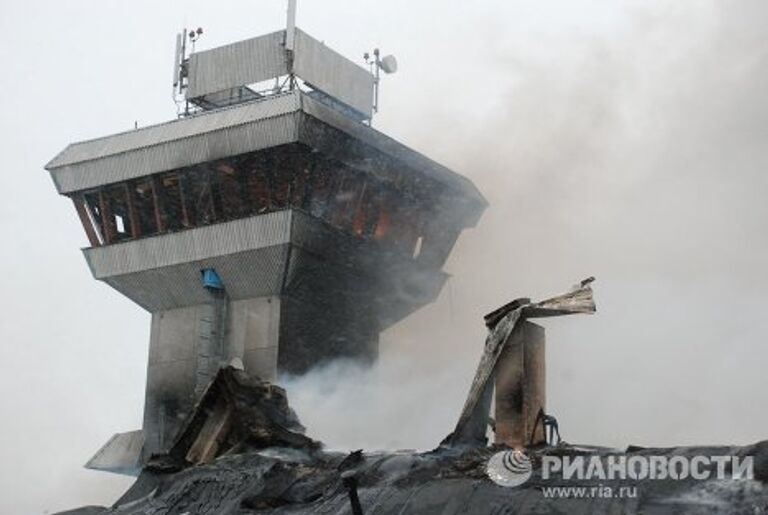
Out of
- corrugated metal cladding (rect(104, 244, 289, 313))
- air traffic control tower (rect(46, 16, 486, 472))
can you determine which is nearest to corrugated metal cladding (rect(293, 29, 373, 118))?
air traffic control tower (rect(46, 16, 486, 472))

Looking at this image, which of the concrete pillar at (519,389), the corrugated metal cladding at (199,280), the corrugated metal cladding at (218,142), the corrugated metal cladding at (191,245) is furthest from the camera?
the corrugated metal cladding at (199,280)

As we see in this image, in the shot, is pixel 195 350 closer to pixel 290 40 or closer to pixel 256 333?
pixel 256 333

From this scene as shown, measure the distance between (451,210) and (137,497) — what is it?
50.5 meters

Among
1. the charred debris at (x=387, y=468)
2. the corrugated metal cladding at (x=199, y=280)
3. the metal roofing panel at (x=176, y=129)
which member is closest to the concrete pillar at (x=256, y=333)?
the corrugated metal cladding at (x=199, y=280)

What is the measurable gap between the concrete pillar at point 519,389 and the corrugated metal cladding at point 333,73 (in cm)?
4399

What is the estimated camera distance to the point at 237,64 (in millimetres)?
65562

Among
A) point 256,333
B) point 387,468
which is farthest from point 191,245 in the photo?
point 387,468

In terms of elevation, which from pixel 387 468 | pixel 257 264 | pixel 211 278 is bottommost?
pixel 387 468

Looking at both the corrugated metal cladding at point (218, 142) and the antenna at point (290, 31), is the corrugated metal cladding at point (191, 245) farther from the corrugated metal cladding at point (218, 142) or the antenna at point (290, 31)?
the antenna at point (290, 31)

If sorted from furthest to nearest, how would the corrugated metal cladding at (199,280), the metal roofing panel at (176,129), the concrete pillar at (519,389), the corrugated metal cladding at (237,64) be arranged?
the corrugated metal cladding at (237,64)
the corrugated metal cladding at (199,280)
the metal roofing panel at (176,129)
the concrete pillar at (519,389)

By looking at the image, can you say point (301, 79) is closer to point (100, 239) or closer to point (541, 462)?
point (100, 239)

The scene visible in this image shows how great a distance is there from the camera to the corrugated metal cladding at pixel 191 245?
61.8m

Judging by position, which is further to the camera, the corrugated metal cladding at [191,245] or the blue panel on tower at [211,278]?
the blue panel on tower at [211,278]

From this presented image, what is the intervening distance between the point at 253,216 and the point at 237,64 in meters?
9.56
